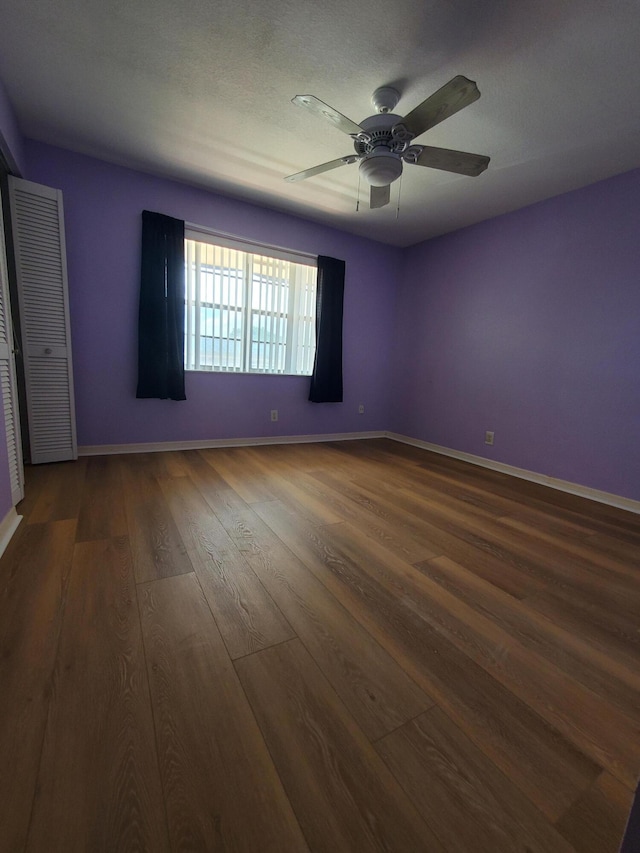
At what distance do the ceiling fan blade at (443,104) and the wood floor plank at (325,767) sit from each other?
→ 7.32ft

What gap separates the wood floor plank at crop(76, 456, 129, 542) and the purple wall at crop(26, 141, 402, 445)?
569mm

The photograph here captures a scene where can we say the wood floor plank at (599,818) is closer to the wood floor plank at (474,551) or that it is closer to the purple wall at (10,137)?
the wood floor plank at (474,551)

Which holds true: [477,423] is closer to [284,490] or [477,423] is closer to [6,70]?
[284,490]

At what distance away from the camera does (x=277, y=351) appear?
3.78 m

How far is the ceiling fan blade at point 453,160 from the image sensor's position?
1.80 metres

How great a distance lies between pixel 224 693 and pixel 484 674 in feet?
2.58

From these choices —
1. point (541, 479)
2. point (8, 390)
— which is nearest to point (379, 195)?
point (8, 390)

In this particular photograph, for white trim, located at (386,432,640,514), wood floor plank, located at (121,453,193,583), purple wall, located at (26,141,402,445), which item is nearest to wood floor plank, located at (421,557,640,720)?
wood floor plank, located at (121,453,193,583)

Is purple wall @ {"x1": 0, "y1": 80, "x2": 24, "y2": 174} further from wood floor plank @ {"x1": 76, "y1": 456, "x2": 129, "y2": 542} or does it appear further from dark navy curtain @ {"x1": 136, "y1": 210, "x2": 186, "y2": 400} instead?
wood floor plank @ {"x1": 76, "y1": 456, "x2": 129, "y2": 542}

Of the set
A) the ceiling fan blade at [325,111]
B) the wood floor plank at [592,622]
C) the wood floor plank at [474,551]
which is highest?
the ceiling fan blade at [325,111]

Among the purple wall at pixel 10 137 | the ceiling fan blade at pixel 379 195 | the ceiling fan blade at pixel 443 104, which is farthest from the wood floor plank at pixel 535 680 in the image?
the purple wall at pixel 10 137

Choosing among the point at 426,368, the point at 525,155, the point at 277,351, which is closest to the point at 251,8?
the point at 525,155

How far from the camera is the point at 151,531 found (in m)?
1.77

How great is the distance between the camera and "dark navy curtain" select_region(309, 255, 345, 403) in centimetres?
384
